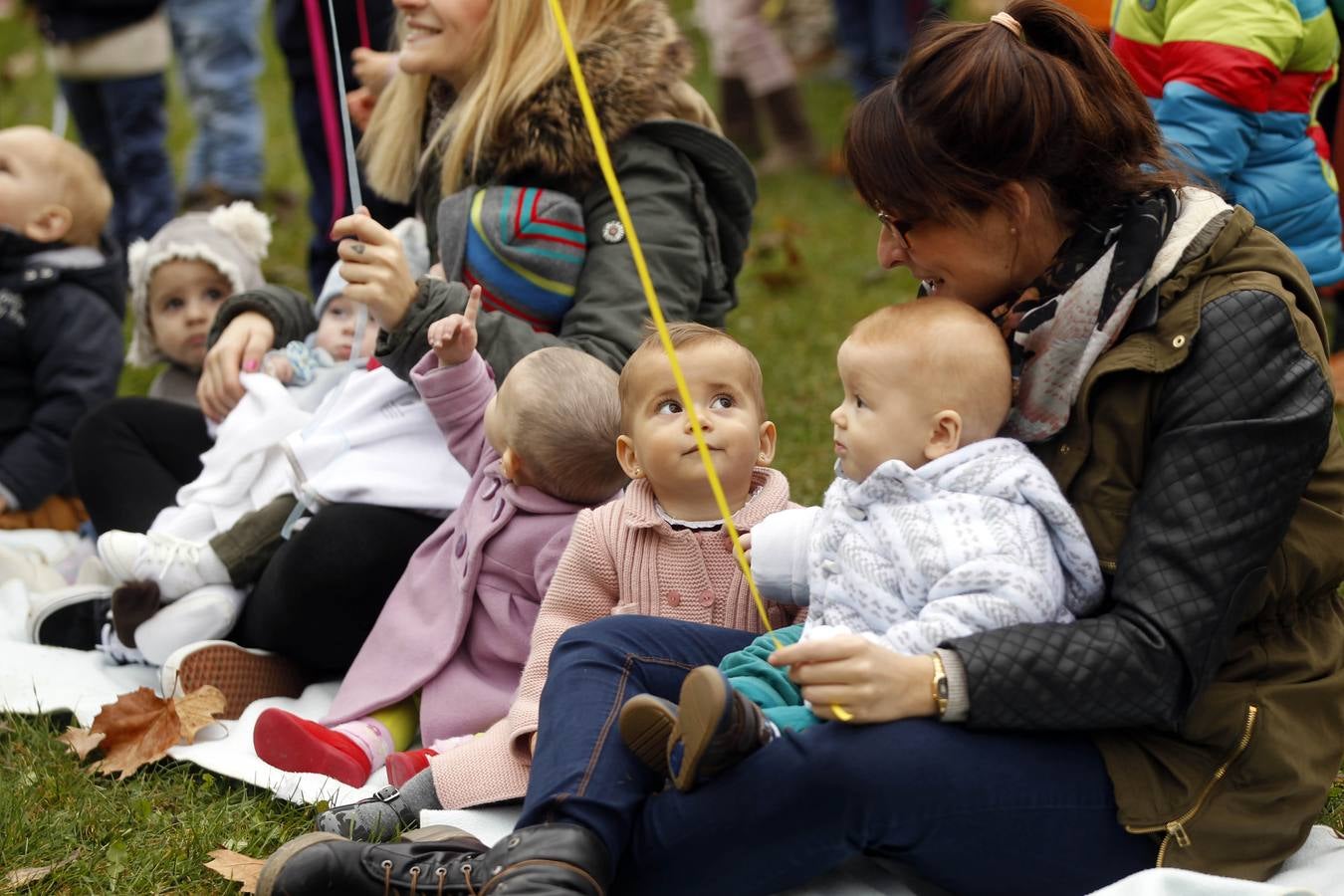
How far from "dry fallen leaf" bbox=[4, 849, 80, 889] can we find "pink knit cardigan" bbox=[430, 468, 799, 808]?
2.18ft

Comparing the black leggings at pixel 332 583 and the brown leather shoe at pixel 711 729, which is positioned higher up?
the brown leather shoe at pixel 711 729

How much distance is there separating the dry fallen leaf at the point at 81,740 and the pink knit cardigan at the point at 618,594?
2.63 ft

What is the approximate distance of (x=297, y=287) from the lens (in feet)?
22.5

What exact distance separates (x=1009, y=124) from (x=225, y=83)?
6098 millimetres

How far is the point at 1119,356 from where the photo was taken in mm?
2279

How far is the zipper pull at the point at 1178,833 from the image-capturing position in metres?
2.28

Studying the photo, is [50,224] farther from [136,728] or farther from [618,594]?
[618,594]

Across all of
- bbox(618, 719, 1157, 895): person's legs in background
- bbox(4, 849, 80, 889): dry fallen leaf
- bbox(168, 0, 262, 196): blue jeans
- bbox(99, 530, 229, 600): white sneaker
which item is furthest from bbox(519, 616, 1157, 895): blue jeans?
bbox(168, 0, 262, 196): blue jeans

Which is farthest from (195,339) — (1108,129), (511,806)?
(1108,129)

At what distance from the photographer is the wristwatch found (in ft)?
7.27

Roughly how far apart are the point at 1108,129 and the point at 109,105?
213 inches

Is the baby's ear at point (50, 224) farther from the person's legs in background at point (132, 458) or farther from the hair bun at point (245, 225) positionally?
the person's legs in background at point (132, 458)

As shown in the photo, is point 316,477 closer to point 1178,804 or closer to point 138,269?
point 138,269

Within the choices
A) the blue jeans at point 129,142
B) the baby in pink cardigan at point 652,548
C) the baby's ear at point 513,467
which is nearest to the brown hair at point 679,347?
the baby in pink cardigan at point 652,548
